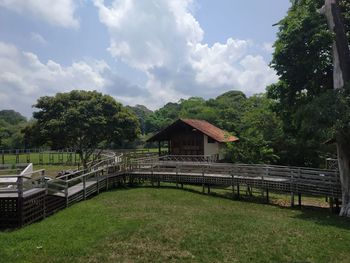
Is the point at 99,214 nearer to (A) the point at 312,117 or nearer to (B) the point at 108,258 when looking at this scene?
(B) the point at 108,258

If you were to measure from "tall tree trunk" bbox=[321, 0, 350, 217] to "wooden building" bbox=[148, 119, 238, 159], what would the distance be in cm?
1550

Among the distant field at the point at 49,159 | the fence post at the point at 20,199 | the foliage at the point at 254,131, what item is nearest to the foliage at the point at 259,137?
the foliage at the point at 254,131

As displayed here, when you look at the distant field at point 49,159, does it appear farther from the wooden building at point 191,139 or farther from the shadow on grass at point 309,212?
the shadow on grass at point 309,212

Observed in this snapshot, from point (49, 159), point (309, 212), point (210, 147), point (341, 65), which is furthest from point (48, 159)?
point (341, 65)

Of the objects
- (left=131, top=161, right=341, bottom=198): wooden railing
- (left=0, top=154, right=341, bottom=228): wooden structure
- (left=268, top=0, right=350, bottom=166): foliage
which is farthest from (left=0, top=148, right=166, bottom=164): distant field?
(left=268, top=0, right=350, bottom=166): foliage

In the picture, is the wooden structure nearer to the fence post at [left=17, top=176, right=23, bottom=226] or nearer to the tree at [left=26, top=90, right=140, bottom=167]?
the fence post at [left=17, top=176, right=23, bottom=226]

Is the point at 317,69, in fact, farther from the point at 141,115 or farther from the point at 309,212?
the point at 141,115

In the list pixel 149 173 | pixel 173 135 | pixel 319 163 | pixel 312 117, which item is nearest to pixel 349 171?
pixel 312 117

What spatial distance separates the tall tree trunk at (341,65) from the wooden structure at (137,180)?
98 cm

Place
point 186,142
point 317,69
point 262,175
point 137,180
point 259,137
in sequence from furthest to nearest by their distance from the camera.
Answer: point 186,142 → point 137,180 → point 259,137 → point 262,175 → point 317,69

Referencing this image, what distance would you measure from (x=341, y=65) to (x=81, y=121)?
16.3m

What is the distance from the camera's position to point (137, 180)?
2341 cm

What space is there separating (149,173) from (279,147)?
14.3m

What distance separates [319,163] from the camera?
98.0ft
